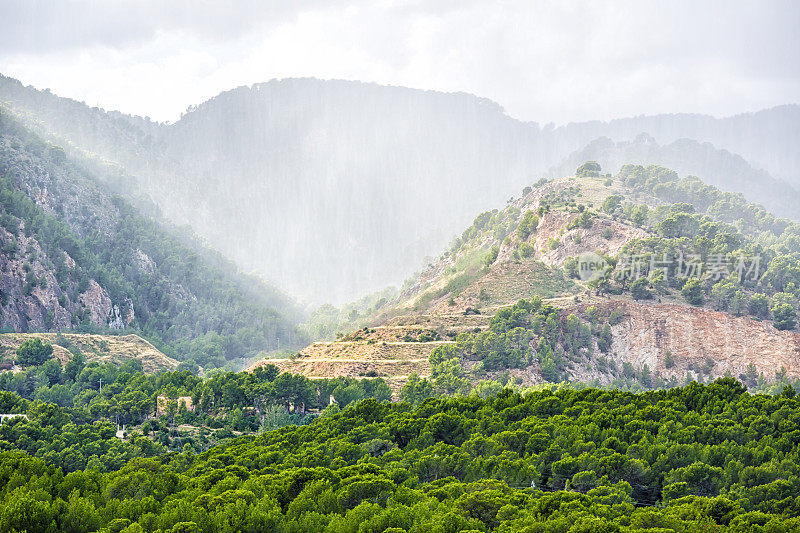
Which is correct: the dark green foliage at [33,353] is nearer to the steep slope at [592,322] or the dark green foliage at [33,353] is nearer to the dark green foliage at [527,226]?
the steep slope at [592,322]

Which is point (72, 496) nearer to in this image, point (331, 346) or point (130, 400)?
point (130, 400)

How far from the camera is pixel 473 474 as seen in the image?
5253cm

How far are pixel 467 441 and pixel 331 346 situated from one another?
6290 centimetres

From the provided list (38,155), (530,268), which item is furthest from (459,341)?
(38,155)

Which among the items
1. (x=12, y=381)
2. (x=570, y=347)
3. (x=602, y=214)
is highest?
(x=602, y=214)

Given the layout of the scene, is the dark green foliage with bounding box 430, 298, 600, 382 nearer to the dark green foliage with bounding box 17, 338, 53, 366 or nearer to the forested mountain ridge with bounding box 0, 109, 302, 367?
the dark green foliage with bounding box 17, 338, 53, 366

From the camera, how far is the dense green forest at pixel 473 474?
39.6 metres

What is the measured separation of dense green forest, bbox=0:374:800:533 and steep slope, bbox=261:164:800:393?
1376 inches

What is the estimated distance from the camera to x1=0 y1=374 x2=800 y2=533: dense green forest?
3959cm

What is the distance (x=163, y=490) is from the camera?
155 feet

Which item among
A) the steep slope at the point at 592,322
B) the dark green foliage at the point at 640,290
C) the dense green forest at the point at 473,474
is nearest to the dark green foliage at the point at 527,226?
the steep slope at the point at 592,322

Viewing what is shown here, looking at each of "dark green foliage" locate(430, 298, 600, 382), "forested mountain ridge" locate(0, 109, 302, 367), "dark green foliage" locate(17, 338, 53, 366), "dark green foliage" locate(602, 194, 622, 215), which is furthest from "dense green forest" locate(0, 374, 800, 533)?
"dark green foliage" locate(602, 194, 622, 215)

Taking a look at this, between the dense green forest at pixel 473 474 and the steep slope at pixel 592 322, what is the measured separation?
115 feet

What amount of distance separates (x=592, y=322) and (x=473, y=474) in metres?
71.1
